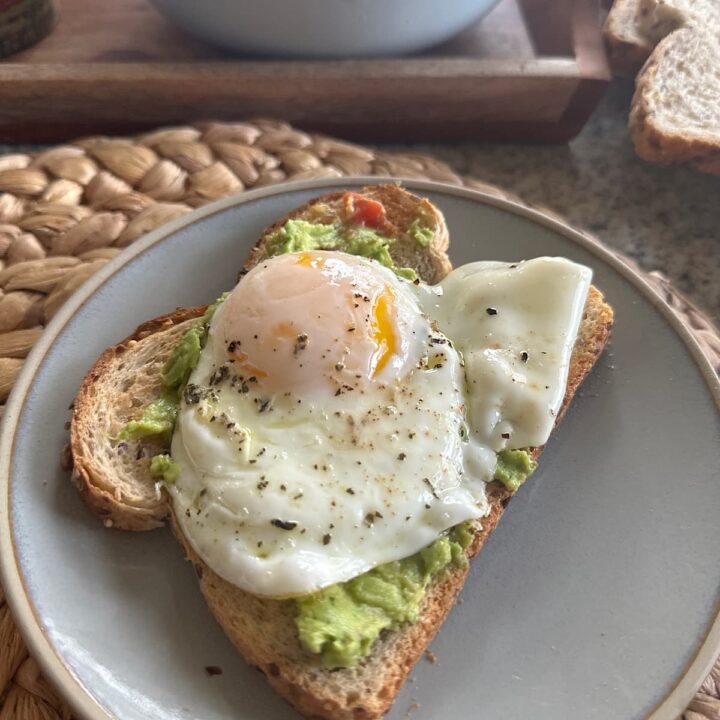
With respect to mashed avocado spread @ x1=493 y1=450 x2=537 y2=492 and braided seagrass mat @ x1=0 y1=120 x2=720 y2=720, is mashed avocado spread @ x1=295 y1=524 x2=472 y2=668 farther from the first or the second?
braided seagrass mat @ x1=0 y1=120 x2=720 y2=720

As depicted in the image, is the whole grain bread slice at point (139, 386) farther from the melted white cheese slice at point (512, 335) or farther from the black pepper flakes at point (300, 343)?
the black pepper flakes at point (300, 343)

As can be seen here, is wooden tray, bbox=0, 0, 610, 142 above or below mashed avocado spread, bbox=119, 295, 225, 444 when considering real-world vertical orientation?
above

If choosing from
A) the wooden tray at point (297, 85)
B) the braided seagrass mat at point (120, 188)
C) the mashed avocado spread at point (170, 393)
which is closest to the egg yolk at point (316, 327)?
the mashed avocado spread at point (170, 393)

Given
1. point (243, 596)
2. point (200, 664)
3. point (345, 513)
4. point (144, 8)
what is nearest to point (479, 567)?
point (345, 513)

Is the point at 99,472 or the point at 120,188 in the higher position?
the point at 120,188

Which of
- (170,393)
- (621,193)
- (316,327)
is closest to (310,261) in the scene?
(316,327)

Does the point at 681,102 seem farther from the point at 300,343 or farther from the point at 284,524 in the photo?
the point at 284,524

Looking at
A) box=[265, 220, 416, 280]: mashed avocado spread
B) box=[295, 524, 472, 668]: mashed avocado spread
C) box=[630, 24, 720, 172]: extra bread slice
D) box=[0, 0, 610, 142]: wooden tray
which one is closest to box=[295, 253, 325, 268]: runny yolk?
box=[265, 220, 416, 280]: mashed avocado spread
